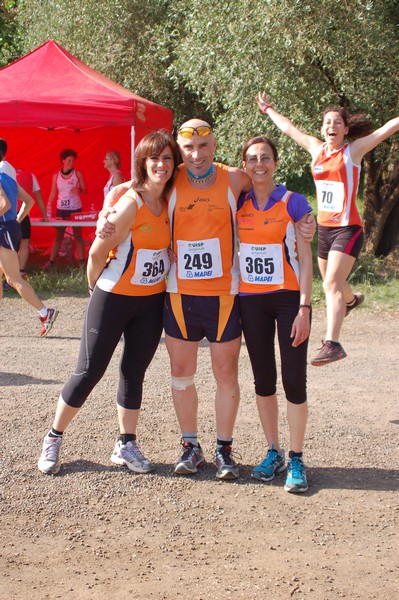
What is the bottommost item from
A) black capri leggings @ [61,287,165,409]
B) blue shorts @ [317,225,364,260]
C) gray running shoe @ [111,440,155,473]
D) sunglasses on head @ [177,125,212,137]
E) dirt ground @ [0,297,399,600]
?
dirt ground @ [0,297,399,600]

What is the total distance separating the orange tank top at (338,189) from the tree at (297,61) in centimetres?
453

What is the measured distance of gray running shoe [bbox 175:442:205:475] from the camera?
4.50 m

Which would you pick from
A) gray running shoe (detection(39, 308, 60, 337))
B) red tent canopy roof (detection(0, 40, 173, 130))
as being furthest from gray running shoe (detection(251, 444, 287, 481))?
red tent canopy roof (detection(0, 40, 173, 130))

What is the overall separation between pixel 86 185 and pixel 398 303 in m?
6.35

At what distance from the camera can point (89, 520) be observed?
402cm

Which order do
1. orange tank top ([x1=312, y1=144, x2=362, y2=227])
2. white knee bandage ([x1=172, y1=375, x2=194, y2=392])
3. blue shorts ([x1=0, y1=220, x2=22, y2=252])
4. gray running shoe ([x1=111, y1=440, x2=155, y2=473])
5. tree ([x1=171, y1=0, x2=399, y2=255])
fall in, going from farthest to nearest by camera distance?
tree ([x1=171, y1=0, x2=399, y2=255]), blue shorts ([x1=0, y1=220, x2=22, y2=252]), orange tank top ([x1=312, y1=144, x2=362, y2=227]), gray running shoe ([x1=111, y1=440, x2=155, y2=473]), white knee bandage ([x1=172, y1=375, x2=194, y2=392])

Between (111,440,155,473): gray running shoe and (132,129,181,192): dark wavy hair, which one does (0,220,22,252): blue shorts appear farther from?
(132,129,181,192): dark wavy hair

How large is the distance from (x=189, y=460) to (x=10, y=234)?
3971 millimetres

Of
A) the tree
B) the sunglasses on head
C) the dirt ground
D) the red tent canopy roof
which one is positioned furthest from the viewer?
the red tent canopy roof

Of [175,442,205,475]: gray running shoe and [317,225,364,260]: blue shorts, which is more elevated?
[317,225,364,260]: blue shorts

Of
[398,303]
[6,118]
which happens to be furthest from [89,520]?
[6,118]

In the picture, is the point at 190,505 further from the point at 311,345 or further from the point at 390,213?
the point at 390,213

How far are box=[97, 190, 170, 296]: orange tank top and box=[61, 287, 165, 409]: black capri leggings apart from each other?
0.06 m

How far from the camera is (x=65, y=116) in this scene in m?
10.7
